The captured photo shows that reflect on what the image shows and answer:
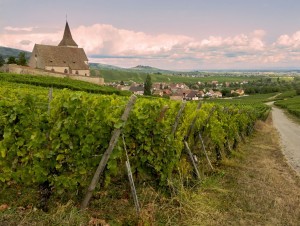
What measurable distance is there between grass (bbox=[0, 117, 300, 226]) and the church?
6777 centimetres

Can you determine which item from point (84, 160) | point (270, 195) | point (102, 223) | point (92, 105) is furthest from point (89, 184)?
point (270, 195)

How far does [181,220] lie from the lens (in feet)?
22.0

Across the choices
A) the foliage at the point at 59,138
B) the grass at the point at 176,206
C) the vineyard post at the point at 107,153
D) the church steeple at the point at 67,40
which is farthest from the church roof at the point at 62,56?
the vineyard post at the point at 107,153

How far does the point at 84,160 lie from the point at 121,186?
6.87 ft

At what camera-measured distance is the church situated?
74312mm

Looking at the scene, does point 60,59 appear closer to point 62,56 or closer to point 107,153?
point 62,56

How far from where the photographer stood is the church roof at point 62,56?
244 ft

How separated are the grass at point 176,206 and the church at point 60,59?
67.8 m

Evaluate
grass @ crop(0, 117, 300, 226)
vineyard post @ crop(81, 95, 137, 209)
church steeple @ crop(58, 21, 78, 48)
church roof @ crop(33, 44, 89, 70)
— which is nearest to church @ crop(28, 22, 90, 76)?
church roof @ crop(33, 44, 89, 70)

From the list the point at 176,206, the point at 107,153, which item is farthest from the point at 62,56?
the point at 107,153

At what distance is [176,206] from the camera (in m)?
7.35

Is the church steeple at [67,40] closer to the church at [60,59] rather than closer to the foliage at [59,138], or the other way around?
the church at [60,59]

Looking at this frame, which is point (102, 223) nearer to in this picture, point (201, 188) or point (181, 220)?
point (181, 220)

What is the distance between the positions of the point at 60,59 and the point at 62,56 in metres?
1.14
